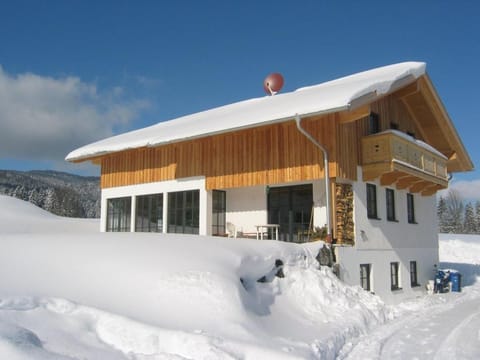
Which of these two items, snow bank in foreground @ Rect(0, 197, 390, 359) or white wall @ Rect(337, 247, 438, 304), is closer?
snow bank in foreground @ Rect(0, 197, 390, 359)

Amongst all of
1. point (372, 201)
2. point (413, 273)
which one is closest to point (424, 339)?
point (372, 201)

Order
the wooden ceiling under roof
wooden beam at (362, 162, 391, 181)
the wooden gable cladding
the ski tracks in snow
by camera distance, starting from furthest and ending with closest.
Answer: the wooden ceiling under roof
wooden beam at (362, 162, 391, 181)
the wooden gable cladding
the ski tracks in snow

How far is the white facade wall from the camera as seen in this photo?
545 inches

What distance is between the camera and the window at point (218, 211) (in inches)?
666

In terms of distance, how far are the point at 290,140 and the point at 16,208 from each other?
797 inches

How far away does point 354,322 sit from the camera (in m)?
9.37

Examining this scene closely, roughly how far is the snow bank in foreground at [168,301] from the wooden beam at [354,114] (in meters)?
4.42

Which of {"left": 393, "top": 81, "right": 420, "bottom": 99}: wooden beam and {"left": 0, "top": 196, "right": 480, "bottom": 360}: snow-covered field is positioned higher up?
{"left": 393, "top": 81, "right": 420, "bottom": 99}: wooden beam

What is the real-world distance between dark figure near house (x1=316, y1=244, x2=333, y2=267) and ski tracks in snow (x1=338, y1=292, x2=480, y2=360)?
2.12 m

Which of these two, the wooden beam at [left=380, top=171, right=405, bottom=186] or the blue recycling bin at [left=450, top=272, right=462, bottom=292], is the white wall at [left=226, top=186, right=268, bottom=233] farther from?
the blue recycling bin at [left=450, top=272, right=462, bottom=292]

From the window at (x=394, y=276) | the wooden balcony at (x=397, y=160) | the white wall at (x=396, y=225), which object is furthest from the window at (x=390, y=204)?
the window at (x=394, y=276)

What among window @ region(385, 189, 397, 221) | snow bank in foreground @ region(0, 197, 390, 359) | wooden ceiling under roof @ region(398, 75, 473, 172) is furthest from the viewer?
wooden ceiling under roof @ region(398, 75, 473, 172)

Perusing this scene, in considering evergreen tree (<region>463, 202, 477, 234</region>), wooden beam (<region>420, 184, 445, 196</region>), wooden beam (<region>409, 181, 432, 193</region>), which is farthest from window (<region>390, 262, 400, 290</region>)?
evergreen tree (<region>463, 202, 477, 234</region>)

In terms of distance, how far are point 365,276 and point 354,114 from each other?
16.1 ft
